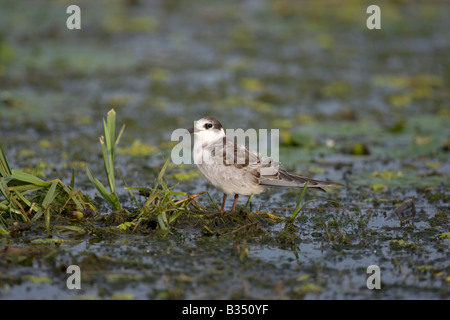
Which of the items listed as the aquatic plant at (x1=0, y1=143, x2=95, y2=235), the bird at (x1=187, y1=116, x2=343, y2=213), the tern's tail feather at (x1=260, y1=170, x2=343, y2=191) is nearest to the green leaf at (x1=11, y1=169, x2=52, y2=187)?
the aquatic plant at (x1=0, y1=143, x2=95, y2=235)

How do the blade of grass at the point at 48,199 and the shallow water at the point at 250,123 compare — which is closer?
the shallow water at the point at 250,123

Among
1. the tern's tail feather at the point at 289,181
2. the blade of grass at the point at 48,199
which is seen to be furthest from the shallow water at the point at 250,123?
the tern's tail feather at the point at 289,181

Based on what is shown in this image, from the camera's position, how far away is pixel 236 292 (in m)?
4.96

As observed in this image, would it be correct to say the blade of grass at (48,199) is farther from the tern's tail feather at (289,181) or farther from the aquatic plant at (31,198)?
the tern's tail feather at (289,181)

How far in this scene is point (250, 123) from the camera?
34.2 ft

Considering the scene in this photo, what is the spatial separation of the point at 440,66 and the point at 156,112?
604cm

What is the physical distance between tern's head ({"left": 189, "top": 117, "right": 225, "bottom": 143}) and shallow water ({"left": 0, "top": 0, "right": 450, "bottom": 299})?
0.43 metres

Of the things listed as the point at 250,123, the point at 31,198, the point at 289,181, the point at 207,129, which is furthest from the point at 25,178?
the point at 250,123

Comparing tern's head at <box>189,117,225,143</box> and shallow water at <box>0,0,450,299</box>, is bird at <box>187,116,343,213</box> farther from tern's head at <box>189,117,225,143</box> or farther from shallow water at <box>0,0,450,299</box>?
shallow water at <box>0,0,450,299</box>

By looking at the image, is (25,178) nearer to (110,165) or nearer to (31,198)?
(31,198)

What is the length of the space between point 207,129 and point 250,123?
162 inches

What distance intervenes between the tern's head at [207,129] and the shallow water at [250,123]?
1.42 feet

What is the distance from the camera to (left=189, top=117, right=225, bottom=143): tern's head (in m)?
6.36

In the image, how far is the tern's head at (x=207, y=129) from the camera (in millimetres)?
6355
